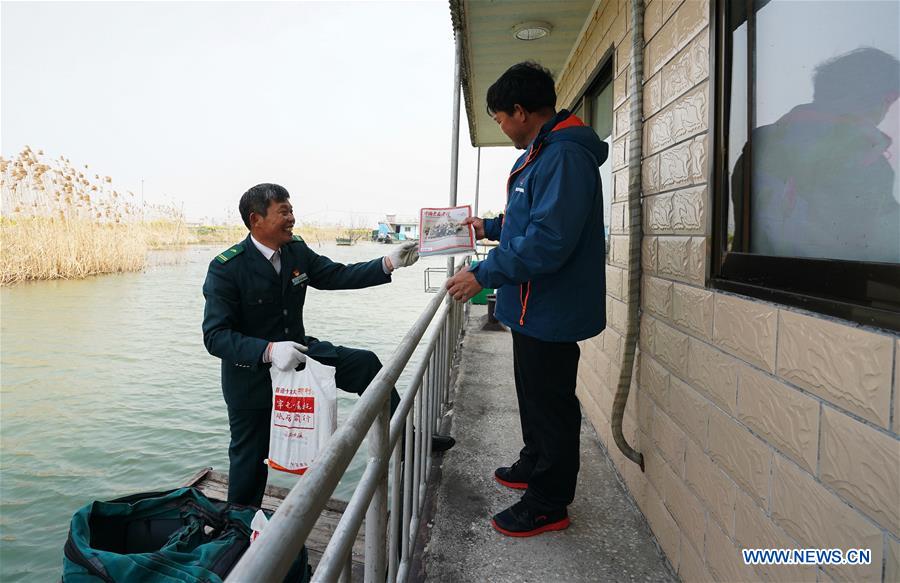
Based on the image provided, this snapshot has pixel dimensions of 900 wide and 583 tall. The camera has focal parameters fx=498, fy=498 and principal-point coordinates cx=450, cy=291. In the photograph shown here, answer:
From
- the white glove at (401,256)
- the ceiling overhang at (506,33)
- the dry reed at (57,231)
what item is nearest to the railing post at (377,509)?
the white glove at (401,256)

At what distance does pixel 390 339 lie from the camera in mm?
9406

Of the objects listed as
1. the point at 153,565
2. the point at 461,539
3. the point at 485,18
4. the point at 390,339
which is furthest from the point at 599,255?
the point at 390,339

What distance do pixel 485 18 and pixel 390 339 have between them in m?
6.74

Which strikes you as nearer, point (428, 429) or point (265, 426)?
point (428, 429)

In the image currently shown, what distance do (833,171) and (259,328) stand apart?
7.63ft

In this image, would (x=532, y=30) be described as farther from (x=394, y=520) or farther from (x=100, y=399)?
(x=100, y=399)

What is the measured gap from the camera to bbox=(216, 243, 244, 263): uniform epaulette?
7.80 feet

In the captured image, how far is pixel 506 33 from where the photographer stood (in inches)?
144

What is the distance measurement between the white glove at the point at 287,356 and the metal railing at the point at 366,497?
1.94ft

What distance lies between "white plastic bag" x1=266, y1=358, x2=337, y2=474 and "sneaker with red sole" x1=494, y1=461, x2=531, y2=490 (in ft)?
2.73

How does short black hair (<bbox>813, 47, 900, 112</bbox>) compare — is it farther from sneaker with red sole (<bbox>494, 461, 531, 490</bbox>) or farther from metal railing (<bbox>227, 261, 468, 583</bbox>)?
sneaker with red sole (<bbox>494, 461, 531, 490</bbox>)

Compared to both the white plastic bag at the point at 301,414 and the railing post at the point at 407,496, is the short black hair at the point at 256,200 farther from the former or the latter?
the railing post at the point at 407,496

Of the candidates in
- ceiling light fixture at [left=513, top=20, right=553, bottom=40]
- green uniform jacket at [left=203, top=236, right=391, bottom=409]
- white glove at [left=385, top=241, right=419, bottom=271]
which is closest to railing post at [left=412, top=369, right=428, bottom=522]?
green uniform jacket at [left=203, top=236, right=391, bottom=409]

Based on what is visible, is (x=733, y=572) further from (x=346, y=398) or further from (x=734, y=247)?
(x=346, y=398)
